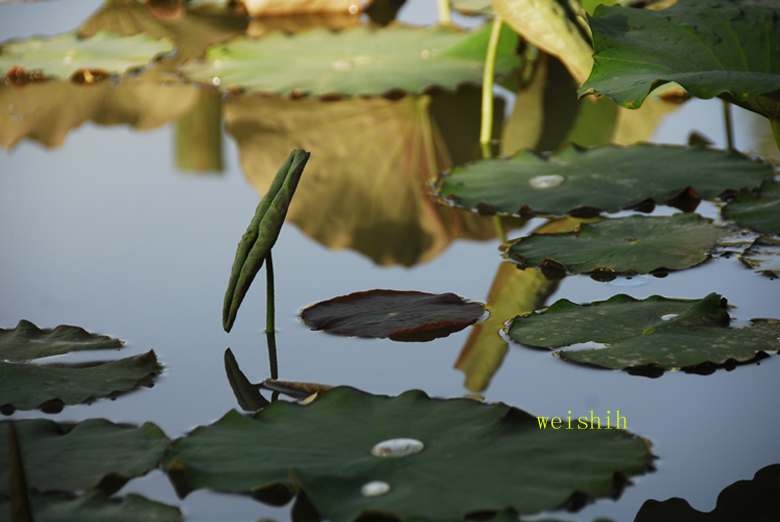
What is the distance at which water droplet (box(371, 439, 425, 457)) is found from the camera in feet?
3.00

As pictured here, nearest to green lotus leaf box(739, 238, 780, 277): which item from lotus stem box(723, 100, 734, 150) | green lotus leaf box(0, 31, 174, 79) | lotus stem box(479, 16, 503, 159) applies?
lotus stem box(723, 100, 734, 150)

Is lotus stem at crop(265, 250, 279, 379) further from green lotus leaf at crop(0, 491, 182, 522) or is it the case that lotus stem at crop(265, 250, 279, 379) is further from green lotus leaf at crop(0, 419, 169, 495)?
green lotus leaf at crop(0, 491, 182, 522)

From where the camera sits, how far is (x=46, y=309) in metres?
1.54

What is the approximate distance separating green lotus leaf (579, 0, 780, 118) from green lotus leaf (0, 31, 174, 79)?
2308 mm

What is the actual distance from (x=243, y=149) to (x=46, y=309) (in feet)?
3.41

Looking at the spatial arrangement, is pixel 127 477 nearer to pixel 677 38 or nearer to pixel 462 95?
pixel 677 38

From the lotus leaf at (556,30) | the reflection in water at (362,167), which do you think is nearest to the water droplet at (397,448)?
the reflection in water at (362,167)

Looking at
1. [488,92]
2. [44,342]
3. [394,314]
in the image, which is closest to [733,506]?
[394,314]

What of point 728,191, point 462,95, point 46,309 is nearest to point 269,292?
point 46,309

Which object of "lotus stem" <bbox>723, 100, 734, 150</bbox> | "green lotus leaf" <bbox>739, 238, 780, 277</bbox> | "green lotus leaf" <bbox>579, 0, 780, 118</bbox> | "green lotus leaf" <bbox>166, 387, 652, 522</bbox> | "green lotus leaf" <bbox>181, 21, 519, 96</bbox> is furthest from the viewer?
"green lotus leaf" <bbox>181, 21, 519, 96</bbox>

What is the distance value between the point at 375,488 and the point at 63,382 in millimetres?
561

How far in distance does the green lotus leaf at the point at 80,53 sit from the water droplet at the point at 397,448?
2.63 m

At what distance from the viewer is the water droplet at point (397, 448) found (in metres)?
0.91

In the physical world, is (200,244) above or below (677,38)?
below
